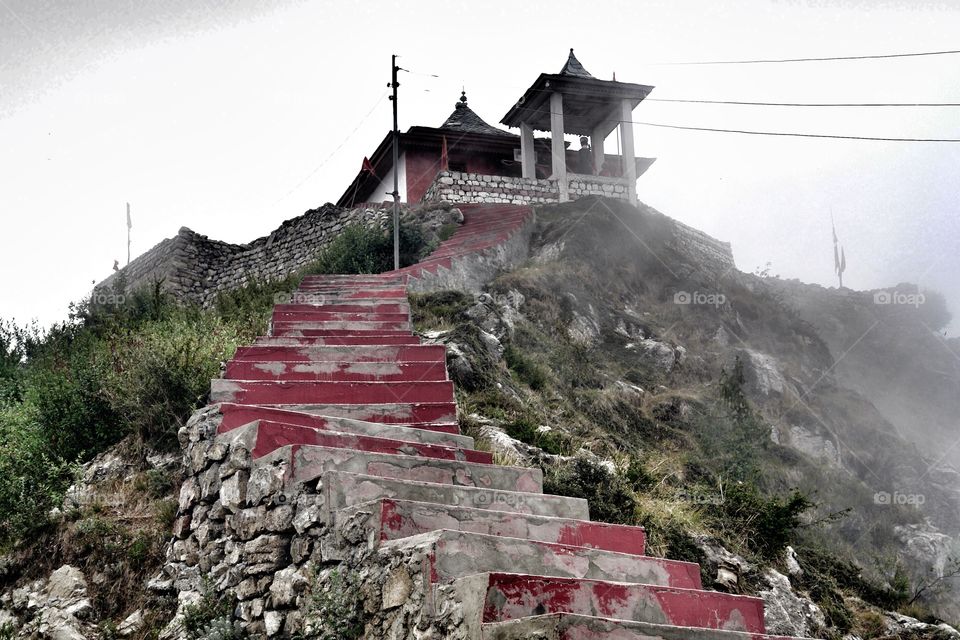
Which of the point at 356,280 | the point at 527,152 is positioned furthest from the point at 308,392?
the point at 527,152

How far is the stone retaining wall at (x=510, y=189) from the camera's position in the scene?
64.5 feet

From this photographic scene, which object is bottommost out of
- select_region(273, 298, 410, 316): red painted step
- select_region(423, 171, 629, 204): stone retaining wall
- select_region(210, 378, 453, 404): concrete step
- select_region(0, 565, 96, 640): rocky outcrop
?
select_region(0, 565, 96, 640): rocky outcrop

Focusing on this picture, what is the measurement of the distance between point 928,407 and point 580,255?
39.6ft

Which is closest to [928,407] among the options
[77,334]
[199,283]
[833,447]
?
[833,447]

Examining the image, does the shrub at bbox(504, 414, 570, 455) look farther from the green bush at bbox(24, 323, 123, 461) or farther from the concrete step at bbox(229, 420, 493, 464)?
the green bush at bbox(24, 323, 123, 461)

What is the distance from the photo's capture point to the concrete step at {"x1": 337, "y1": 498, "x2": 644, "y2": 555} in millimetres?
5312

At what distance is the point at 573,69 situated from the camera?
22188mm

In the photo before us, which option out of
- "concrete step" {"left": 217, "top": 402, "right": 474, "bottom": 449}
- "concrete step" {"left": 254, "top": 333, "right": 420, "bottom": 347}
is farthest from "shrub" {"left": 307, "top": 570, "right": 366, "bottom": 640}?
"concrete step" {"left": 254, "top": 333, "right": 420, "bottom": 347}

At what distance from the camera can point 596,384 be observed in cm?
1302

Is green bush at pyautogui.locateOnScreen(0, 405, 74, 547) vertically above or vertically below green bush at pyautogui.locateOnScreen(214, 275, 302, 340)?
below

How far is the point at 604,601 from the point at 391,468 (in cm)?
200

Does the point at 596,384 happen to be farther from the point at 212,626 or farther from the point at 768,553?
the point at 212,626

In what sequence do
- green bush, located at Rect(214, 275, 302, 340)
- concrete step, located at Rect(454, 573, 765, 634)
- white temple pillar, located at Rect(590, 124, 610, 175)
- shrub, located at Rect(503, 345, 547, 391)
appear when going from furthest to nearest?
white temple pillar, located at Rect(590, 124, 610, 175)
shrub, located at Rect(503, 345, 547, 391)
green bush, located at Rect(214, 275, 302, 340)
concrete step, located at Rect(454, 573, 765, 634)

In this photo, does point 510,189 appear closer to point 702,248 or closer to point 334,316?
point 702,248
